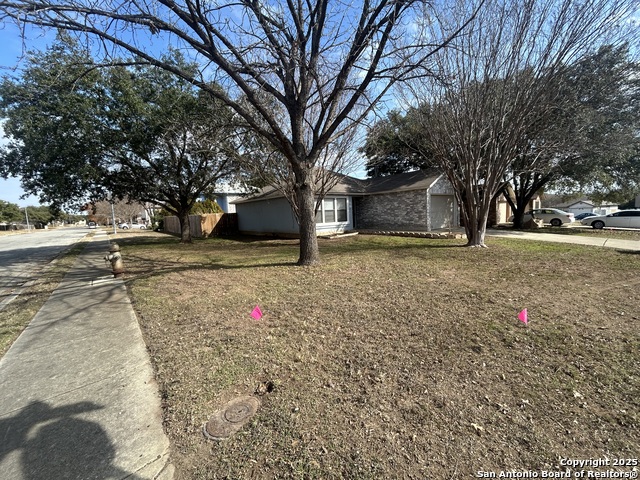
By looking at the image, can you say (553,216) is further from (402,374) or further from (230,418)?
(230,418)

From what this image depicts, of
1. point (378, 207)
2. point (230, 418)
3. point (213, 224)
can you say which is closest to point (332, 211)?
point (378, 207)

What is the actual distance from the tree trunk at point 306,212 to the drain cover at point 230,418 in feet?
17.6

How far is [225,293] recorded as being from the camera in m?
5.43

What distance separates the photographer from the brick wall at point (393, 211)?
15297 millimetres

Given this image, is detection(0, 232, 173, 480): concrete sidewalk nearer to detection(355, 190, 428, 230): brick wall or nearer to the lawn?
the lawn

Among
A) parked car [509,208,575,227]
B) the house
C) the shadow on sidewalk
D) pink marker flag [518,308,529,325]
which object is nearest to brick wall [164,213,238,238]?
the house

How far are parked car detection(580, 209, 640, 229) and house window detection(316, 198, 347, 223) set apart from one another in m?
16.7

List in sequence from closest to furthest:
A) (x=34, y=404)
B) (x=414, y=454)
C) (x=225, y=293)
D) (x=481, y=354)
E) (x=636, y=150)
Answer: (x=414, y=454), (x=34, y=404), (x=481, y=354), (x=225, y=293), (x=636, y=150)

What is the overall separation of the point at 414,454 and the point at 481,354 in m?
1.59

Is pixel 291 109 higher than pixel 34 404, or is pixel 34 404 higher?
pixel 291 109

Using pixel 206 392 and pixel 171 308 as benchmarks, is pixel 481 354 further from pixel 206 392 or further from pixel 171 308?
pixel 171 308

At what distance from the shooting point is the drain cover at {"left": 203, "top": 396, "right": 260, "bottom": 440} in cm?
201

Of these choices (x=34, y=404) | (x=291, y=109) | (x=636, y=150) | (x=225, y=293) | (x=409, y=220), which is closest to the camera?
(x=34, y=404)

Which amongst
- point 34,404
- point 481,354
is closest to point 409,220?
point 481,354
